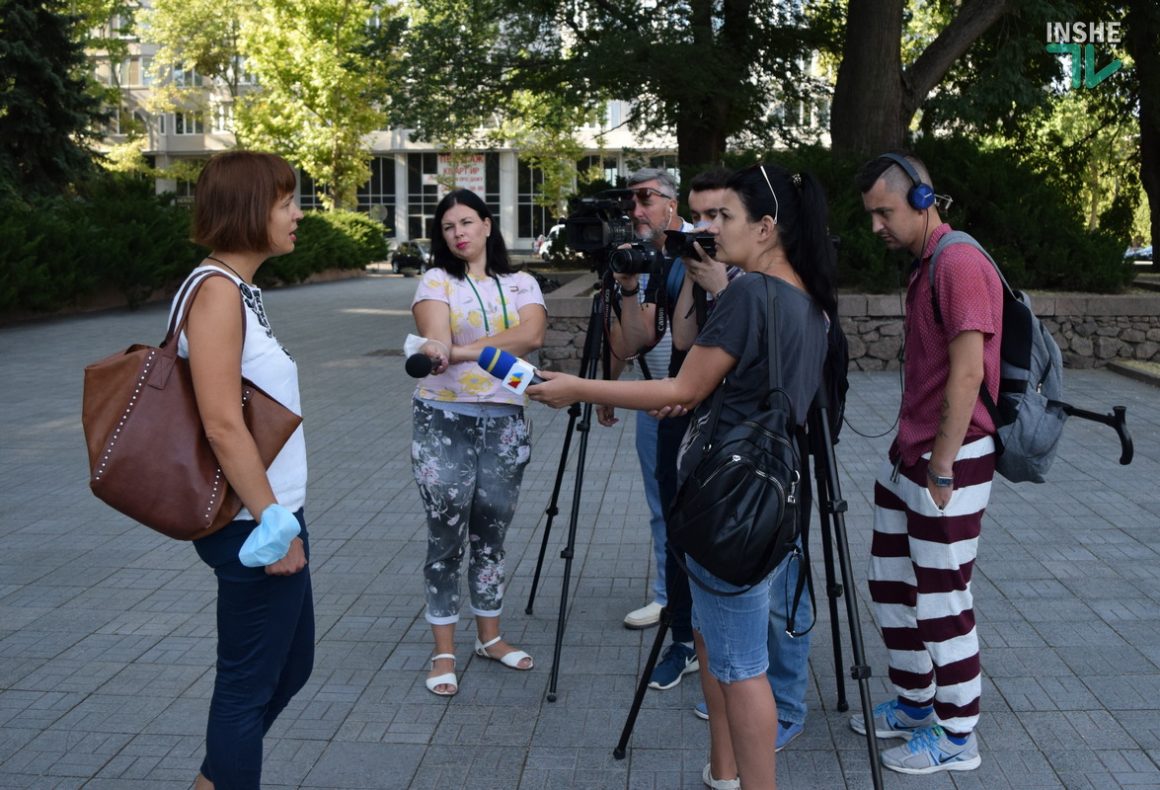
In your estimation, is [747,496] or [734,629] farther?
[734,629]

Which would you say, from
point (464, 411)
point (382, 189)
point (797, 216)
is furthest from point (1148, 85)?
point (382, 189)

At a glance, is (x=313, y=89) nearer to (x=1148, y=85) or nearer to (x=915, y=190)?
(x=1148, y=85)

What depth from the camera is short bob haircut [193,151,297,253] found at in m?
2.95

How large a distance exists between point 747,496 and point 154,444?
4.51 feet

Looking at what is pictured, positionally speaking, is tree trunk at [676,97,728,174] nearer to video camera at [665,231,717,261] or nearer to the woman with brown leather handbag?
video camera at [665,231,717,261]

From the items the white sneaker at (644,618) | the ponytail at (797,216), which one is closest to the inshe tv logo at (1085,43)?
the white sneaker at (644,618)

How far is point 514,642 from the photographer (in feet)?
16.9

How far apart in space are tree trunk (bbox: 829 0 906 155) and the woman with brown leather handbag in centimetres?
1370

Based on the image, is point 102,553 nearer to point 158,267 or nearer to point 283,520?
point 283,520

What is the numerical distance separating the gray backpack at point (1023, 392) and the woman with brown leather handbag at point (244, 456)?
6.44 ft

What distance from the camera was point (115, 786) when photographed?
379 centimetres

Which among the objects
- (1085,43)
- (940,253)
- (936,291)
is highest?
(1085,43)

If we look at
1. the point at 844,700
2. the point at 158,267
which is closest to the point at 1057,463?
the point at 844,700

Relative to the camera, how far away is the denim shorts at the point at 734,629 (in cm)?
309
